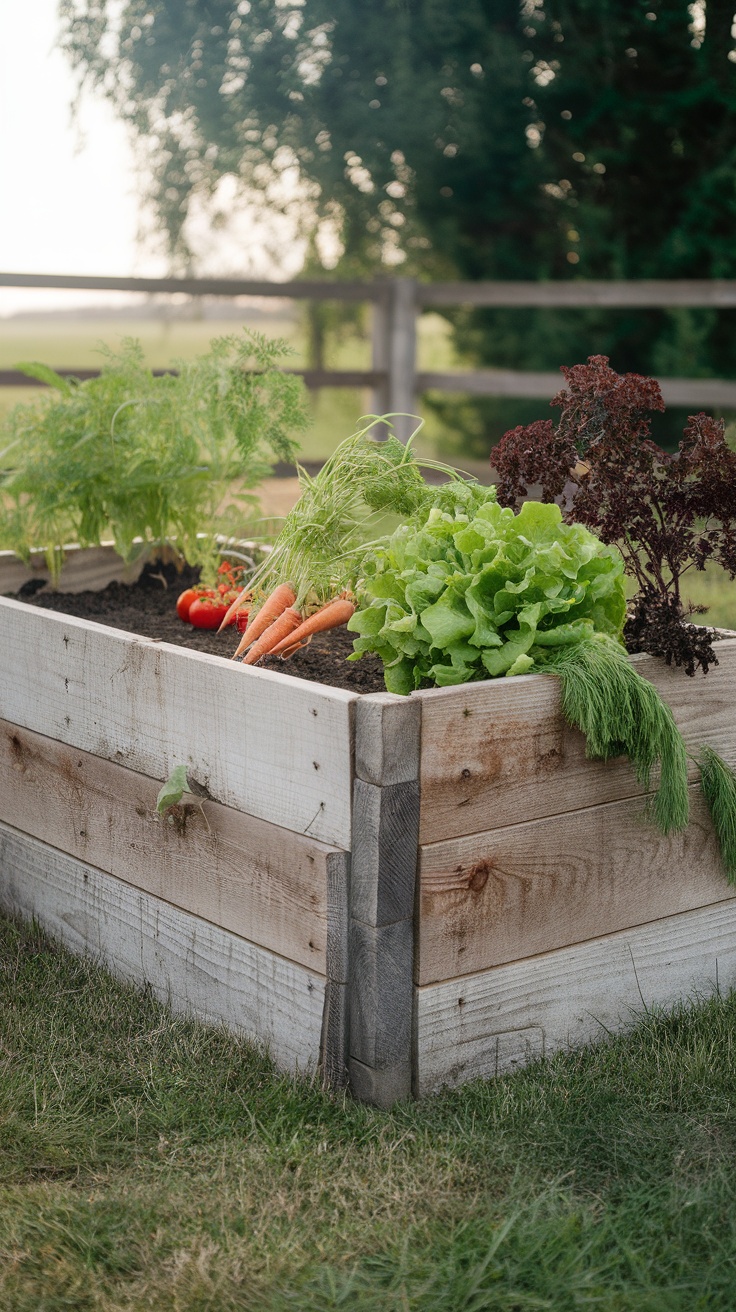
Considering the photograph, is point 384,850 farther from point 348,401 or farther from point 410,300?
point 348,401

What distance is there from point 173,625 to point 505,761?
1.31m

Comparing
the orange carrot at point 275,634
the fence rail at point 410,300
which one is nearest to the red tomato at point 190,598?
the orange carrot at point 275,634

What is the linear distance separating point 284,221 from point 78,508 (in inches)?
Result: 238

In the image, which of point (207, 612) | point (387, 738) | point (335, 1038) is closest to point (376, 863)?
point (387, 738)

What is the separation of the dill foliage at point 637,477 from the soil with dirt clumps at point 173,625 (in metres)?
0.50

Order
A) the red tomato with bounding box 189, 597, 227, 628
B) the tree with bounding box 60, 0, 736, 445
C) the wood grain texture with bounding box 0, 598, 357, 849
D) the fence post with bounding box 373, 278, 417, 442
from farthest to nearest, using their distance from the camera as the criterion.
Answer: the tree with bounding box 60, 0, 736, 445 → the fence post with bounding box 373, 278, 417, 442 → the red tomato with bounding box 189, 597, 227, 628 → the wood grain texture with bounding box 0, 598, 357, 849

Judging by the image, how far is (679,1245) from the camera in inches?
68.1

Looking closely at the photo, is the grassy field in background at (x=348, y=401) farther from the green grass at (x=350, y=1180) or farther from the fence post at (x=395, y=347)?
the green grass at (x=350, y=1180)

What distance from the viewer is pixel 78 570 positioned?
366 cm

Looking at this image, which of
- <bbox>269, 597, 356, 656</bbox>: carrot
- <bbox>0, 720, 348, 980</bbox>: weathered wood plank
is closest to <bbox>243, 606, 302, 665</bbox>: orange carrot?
<bbox>269, 597, 356, 656</bbox>: carrot

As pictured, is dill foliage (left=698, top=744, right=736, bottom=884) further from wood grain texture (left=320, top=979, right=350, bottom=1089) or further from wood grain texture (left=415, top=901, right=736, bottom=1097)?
wood grain texture (left=320, top=979, right=350, bottom=1089)

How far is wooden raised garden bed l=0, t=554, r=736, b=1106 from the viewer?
202 centimetres

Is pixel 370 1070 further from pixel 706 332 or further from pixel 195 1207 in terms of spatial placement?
pixel 706 332

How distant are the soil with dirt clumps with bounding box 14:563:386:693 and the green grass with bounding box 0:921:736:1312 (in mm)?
720
